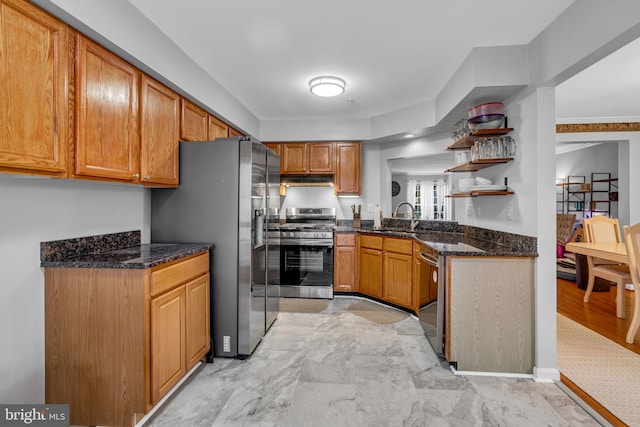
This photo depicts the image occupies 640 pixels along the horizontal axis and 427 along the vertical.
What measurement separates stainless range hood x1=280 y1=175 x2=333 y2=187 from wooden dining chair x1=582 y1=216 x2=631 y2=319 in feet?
11.2

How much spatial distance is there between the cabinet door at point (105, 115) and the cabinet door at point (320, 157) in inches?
106

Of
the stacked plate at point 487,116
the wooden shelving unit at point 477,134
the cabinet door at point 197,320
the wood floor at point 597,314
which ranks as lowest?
the wood floor at point 597,314

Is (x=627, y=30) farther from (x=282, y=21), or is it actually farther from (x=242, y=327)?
(x=242, y=327)

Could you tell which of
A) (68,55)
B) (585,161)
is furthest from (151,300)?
(585,161)

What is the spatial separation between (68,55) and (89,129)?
367 mm

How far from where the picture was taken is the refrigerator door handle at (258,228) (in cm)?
270

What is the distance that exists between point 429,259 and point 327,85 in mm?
1915

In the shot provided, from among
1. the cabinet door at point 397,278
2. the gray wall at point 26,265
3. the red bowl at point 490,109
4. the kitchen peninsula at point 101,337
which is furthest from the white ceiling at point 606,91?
the gray wall at point 26,265

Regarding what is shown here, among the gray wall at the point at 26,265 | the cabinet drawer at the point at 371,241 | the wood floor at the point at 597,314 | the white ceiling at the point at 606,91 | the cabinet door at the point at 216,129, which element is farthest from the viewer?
the cabinet drawer at the point at 371,241

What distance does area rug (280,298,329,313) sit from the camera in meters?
3.73

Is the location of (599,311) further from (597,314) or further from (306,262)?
(306,262)

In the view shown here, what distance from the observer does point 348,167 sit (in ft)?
14.8

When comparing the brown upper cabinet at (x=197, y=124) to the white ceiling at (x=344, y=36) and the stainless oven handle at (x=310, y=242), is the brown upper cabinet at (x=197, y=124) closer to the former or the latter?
the white ceiling at (x=344, y=36)

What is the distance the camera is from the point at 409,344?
2809 millimetres
